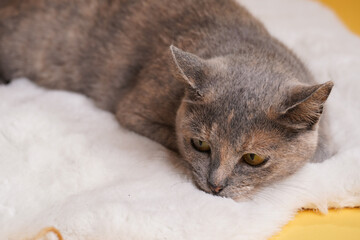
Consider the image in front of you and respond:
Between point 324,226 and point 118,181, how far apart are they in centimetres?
76

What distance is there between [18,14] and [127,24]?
24.8 inches

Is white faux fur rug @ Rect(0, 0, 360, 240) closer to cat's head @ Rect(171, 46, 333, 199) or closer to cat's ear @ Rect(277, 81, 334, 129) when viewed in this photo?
cat's head @ Rect(171, 46, 333, 199)

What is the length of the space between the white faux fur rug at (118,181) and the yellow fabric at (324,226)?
0.04m

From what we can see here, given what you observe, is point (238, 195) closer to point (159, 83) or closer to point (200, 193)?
point (200, 193)

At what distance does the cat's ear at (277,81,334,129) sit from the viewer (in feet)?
4.35

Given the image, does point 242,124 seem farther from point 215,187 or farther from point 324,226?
point 324,226

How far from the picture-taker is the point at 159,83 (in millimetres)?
1916

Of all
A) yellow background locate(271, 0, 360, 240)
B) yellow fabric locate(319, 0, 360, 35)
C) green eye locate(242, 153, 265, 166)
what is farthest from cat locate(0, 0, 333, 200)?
yellow fabric locate(319, 0, 360, 35)

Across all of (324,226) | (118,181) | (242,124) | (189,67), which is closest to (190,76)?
(189,67)

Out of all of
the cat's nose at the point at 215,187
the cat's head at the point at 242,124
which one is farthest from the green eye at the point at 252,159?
the cat's nose at the point at 215,187

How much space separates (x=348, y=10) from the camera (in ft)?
10.8

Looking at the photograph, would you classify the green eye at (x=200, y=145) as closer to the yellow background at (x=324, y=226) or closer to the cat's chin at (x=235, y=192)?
the cat's chin at (x=235, y=192)

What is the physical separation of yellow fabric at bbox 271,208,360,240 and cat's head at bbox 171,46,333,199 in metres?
0.17

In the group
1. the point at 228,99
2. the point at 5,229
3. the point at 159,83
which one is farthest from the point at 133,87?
the point at 5,229
